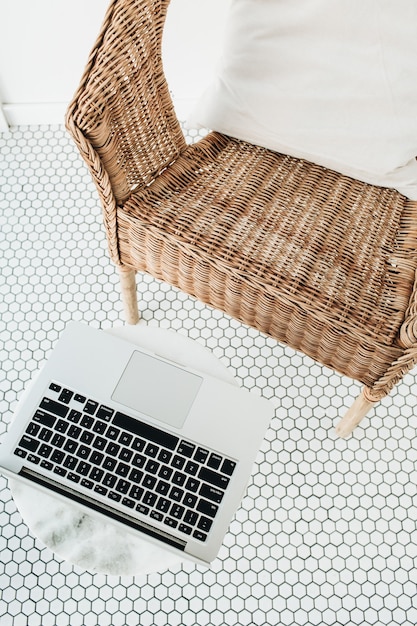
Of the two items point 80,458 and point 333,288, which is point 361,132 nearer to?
point 333,288

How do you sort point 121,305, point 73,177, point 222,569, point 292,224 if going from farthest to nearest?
point 73,177 → point 121,305 → point 222,569 → point 292,224

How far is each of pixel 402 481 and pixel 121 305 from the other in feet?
2.39

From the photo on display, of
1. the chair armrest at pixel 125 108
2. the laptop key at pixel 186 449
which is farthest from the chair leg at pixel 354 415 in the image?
the chair armrest at pixel 125 108

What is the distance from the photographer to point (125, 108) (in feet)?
3.02

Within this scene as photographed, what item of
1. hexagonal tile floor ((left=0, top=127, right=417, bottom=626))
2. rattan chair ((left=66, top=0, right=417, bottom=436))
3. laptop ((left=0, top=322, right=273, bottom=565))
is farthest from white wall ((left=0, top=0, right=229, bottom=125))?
laptop ((left=0, top=322, right=273, bottom=565))

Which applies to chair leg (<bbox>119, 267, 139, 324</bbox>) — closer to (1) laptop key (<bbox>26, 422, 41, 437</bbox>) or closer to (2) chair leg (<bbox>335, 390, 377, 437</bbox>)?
(1) laptop key (<bbox>26, 422, 41, 437</bbox>)

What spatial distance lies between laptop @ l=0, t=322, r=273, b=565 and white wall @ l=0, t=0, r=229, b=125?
2.49 ft

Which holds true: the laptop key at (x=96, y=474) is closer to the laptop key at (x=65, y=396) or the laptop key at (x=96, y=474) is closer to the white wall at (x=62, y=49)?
the laptop key at (x=65, y=396)

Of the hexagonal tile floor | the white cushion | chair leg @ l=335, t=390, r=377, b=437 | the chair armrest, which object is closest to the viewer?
the chair armrest

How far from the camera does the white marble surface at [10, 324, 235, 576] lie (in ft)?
2.93

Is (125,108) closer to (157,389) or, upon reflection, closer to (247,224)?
(247,224)

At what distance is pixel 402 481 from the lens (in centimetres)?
126

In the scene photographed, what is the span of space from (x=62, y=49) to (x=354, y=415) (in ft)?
3.35

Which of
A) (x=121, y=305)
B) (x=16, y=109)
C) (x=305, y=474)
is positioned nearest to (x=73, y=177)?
(x=16, y=109)
